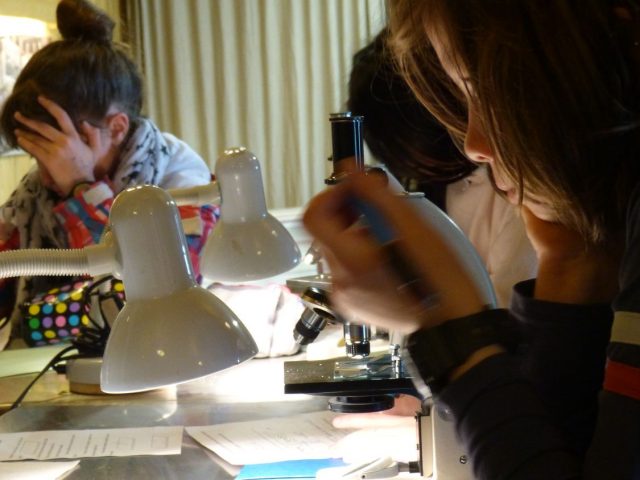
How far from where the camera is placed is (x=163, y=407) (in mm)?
1606

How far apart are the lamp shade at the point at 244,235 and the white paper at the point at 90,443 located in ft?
1.11

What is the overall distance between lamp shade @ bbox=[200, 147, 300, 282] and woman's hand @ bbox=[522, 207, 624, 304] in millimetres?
282

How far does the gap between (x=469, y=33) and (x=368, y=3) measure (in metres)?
2.74

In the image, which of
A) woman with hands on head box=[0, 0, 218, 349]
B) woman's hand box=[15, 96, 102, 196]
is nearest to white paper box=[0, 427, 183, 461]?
woman with hands on head box=[0, 0, 218, 349]

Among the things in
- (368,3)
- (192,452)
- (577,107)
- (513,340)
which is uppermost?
(368,3)

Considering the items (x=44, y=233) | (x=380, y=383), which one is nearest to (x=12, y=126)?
(x=44, y=233)

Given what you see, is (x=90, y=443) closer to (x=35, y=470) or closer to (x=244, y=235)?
(x=35, y=470)

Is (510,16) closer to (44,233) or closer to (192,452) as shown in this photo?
(192,452)

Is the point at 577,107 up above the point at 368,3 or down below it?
below

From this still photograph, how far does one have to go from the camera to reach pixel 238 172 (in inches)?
45.6

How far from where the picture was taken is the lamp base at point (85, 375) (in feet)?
5.55

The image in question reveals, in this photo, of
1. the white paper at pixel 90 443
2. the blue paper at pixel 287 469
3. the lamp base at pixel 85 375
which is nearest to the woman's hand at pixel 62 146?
the lamp base at pixel 85 375

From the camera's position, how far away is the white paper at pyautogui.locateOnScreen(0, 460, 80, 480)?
4.24 ft

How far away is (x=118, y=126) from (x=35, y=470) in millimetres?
1091
